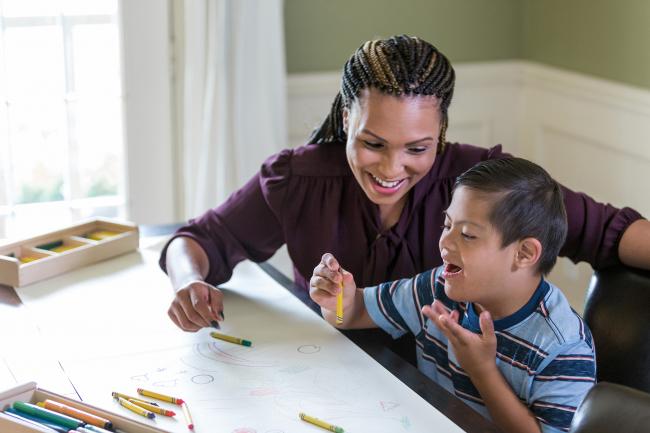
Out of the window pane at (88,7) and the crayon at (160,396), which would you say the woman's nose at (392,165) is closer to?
the crayon at (160,396)

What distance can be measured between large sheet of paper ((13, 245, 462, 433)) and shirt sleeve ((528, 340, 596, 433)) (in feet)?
0.58

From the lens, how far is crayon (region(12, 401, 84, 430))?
4.19 feet

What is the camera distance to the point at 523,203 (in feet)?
4.76

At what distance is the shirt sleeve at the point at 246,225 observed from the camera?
1.88 metres

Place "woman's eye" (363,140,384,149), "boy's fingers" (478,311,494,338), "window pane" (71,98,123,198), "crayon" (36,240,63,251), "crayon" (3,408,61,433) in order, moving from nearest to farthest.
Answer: "crayon" (3,408,61,433)
"boy's fingers" (478,311,494,338)
"woman's eye" (363,140,384,149)
"crayon" (36,240,63,251)
"window pane" (71,98,123,198)

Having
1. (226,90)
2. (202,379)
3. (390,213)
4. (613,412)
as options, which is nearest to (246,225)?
(390,213)

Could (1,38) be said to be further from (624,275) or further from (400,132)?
(624,275)

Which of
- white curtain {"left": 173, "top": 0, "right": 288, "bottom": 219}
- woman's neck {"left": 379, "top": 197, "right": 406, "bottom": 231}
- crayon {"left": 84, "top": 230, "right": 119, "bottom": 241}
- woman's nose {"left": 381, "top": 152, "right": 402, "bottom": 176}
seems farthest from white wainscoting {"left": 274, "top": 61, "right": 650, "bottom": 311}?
woman's nose {"left": 381, "top": 152, "right": 402, "bottom": 176}

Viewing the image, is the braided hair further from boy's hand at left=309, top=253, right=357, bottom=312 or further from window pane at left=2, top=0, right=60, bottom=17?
window pane at left=2, top=0, right=60, bottom=17

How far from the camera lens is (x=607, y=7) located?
9.67 ft

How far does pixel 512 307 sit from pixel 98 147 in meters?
1.94

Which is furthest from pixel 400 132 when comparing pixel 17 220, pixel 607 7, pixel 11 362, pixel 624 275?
pixel 17 220

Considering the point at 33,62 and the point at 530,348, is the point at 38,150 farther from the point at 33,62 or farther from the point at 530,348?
the point at 530,348

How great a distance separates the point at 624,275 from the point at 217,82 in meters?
1.65
